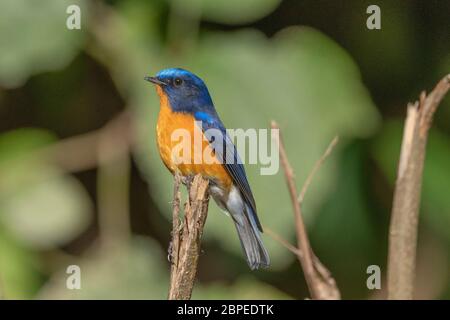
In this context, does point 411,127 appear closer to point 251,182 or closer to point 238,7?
point 251,182

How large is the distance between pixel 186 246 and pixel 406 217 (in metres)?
0.33

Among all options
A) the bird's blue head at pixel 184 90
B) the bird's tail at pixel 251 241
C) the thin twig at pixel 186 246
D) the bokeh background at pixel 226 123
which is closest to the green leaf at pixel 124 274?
the bokeh background at pixel 226 123

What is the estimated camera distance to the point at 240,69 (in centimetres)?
190

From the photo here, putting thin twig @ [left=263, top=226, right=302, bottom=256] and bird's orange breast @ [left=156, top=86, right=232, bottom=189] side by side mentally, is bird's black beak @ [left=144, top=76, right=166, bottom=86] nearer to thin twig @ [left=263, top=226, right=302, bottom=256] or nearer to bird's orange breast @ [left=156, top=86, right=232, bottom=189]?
bird's orange breast @ [left=156, top=86, right=232, bottom=189]

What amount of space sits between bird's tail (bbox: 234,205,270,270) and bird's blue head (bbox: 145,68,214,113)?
0.75 ft

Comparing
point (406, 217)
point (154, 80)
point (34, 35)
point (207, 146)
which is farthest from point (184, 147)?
point (406, 217)

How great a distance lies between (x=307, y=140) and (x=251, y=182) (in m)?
0.16

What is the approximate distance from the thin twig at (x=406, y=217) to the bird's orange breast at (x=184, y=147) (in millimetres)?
580

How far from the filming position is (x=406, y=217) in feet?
3.49

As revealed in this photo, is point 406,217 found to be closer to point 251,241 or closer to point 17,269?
point 251,241

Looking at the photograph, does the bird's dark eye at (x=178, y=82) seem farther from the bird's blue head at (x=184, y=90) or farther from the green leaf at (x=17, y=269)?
the green leaf at (x=17, y=269)
